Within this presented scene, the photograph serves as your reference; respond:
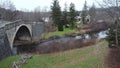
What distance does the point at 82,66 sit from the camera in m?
19.5

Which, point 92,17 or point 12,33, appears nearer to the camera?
point 12,33

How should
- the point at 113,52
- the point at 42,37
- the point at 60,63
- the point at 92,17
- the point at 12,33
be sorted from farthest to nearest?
the point at 92,17, the point at 42,37, the point at 12,33, the point at 60,63, the point at 113,52

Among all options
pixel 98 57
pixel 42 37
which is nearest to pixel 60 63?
pixel 98 57

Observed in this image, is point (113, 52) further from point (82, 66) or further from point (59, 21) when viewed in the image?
point (59, 21)

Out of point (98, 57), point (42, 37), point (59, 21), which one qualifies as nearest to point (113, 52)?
point (98, 57)

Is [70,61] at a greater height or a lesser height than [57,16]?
lesser

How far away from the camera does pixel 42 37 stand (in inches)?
2267

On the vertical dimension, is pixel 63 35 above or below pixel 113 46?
below

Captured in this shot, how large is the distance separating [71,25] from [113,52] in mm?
49160

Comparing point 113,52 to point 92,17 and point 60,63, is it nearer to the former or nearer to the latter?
point 60,63

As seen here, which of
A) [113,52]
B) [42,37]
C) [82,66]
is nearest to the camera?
[82,66]

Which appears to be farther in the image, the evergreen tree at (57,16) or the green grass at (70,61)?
the evergreen tree at (57,16)

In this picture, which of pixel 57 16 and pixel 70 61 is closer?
pixel 70 61

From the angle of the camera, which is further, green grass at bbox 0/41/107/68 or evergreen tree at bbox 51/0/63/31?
evergreen tree at bbox 51/0/63/31
